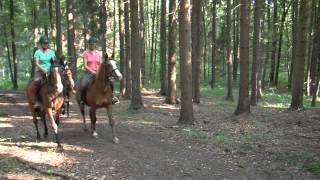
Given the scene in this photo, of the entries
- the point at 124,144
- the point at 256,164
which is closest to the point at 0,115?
the point at 124,144

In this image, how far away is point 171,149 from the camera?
11633 mm

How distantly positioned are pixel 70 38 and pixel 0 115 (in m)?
7.35

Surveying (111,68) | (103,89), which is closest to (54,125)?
(103,89)

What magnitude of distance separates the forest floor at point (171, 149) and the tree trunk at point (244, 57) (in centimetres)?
55

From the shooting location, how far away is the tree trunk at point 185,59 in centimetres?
1458

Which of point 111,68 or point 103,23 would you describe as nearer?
point 111,68

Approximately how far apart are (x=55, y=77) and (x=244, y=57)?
8032mm

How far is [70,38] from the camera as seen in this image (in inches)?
934

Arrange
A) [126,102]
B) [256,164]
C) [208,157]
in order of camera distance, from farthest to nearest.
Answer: [126,102] < [208,157] < [256,164]

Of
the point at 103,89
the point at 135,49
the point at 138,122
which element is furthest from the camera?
the point at 135,49

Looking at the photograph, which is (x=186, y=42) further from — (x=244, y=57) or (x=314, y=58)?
(x=314, y=58)

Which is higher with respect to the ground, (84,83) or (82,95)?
(84,83)

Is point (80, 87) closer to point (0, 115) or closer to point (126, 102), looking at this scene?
point (0, 115)

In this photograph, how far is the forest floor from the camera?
370 inches
